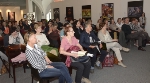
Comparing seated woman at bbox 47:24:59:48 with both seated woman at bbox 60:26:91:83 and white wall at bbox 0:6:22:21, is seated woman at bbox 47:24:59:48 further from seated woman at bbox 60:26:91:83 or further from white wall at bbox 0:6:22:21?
white wall at bbox 0:6:22:21

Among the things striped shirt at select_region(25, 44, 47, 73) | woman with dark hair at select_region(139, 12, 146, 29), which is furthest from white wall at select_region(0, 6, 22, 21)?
striped shirt at select_region(25, 44, 47, 73)

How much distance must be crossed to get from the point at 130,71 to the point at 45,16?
607 inches

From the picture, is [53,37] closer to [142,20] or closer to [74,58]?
[74,58]

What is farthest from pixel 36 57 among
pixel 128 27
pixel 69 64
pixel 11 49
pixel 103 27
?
pixel 128 27

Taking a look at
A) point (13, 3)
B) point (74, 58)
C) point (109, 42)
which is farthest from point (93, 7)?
point (13, 3)

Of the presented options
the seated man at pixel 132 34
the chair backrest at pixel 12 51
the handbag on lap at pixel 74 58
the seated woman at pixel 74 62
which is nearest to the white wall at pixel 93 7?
the seated man at pixel 132 34

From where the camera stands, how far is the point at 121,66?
17.7ft

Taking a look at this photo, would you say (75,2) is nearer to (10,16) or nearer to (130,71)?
(130,71)

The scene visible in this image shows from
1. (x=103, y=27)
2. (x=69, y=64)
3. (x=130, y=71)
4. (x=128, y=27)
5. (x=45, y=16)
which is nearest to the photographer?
(x=69, y=64)

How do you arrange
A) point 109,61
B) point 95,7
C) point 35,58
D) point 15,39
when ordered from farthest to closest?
point 95,7
point 15,39
point 109,61
point 35,58

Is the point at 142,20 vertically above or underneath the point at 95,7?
underneath

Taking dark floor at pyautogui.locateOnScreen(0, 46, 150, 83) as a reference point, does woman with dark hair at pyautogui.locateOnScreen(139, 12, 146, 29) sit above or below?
above

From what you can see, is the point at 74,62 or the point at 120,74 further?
the point at 120,74

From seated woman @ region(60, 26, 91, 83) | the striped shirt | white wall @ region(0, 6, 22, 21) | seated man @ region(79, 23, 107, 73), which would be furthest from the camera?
white wall @ region(0, 6, 22, 21)
